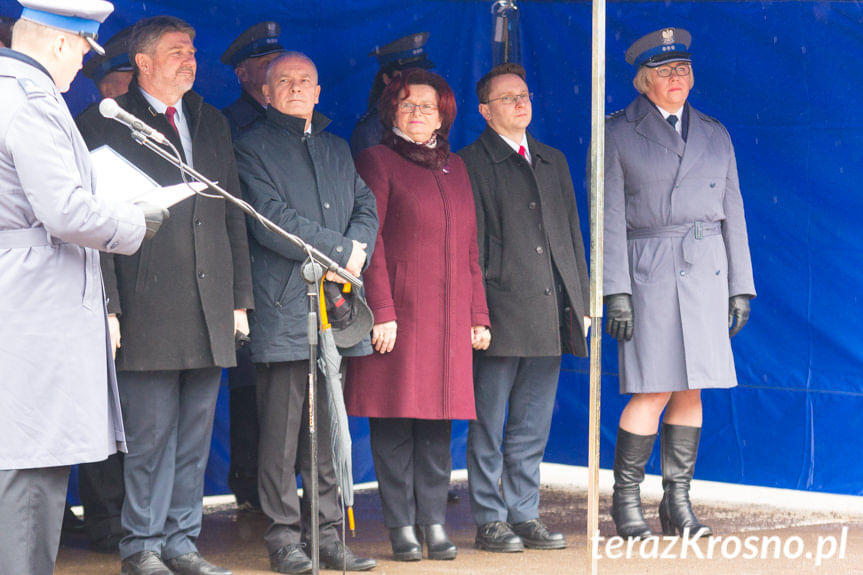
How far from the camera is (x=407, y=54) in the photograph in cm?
553

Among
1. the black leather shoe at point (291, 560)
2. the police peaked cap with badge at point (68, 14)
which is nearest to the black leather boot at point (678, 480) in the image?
the black leather shoe at point (291, 560)

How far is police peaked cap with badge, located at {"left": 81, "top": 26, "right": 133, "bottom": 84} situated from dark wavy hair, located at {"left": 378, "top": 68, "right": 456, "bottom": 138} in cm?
108

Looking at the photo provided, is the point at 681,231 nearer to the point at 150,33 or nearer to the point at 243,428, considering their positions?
the point at 243,428

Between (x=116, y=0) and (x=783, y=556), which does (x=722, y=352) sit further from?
(x=116, y=0)

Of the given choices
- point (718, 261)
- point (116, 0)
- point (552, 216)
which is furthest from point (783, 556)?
point (116, 0)

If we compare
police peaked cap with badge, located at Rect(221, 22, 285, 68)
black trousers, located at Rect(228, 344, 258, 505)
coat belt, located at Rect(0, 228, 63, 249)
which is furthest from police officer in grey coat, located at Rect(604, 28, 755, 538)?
coat belt, located at Rect(0, 228, 63, 249)

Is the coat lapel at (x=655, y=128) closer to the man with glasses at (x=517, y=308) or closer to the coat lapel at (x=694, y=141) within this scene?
the coat lapel at (x=694, y=141)

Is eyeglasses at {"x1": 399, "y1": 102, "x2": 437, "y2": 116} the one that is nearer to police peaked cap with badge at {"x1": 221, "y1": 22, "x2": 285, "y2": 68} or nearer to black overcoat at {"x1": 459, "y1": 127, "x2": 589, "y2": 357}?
black overcoat at {"x1": 459, "y1": 127, "x2": 589, "y2": 357}

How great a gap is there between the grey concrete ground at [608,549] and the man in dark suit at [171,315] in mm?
386

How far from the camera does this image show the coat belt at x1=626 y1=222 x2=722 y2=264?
491 cm

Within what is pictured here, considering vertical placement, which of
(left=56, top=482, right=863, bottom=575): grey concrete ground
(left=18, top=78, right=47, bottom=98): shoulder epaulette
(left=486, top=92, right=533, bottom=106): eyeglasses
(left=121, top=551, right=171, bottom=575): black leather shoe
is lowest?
(left=56, top=482, right=863, bottom=575): grey concrete ground

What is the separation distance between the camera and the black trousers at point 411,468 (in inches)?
179

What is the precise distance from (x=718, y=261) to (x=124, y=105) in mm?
2409

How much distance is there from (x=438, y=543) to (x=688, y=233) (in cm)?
159
